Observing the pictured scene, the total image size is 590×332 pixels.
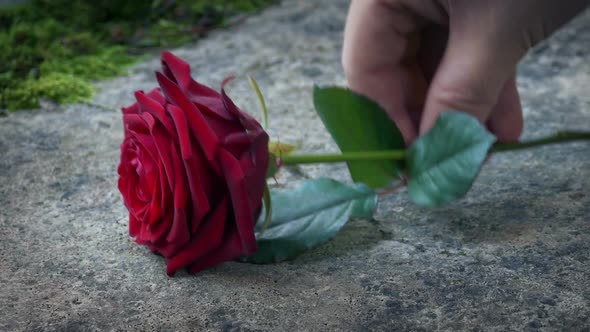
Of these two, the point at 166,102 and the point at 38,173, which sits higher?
the point at 166,102

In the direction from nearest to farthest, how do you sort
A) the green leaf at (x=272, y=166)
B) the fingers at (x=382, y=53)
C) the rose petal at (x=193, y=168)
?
1. the rose petal at (x=193, y=168)
2. the green leaf at (x=272, y=166)
3. the fingers at (x=382, y=53)

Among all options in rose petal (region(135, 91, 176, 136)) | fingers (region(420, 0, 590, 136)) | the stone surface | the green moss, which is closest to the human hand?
fingers (region(420, 0, 590, 136))

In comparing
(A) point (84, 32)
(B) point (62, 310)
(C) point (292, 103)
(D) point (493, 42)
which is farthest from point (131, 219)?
(A) point (84, 32)

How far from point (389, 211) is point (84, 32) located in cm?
112

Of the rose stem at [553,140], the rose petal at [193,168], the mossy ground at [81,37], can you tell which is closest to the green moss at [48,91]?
the mossy ground at [81,37]

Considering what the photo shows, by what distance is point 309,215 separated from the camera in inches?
35.2

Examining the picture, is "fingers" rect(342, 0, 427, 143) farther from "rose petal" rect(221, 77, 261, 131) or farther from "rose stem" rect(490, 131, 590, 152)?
"rose petal" rect(221, 77, 261, 131)

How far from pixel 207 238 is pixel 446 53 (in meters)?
0.38

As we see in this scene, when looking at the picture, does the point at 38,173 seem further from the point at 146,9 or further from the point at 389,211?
the point at 146,9

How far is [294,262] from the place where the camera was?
90cm

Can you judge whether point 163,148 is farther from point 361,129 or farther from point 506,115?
point 506,115

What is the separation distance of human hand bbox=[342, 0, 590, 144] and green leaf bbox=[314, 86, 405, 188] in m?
0.06

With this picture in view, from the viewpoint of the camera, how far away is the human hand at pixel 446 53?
886 millimetres

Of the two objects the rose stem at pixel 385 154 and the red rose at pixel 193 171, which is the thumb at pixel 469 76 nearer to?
the rose stem at pixel 385 154
